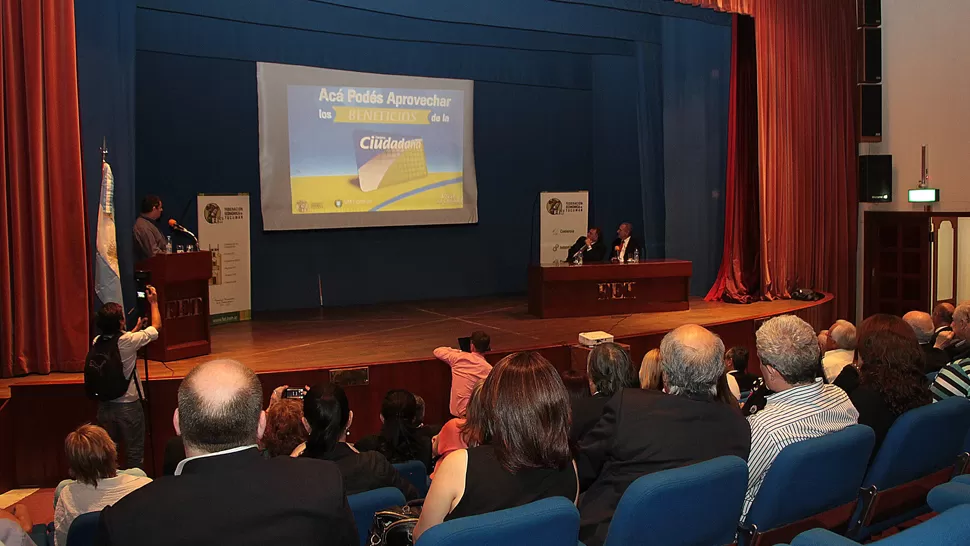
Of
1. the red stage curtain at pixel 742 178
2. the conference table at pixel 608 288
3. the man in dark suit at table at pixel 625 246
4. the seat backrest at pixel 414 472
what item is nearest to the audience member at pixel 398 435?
the seat backrest at pixel 414 472

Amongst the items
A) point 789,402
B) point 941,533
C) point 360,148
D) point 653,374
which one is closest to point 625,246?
point 360,148

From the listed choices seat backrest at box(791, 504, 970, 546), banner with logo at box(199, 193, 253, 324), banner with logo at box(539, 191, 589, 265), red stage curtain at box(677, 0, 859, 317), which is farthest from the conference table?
seat backrest at box(791, 504, 970, 546)

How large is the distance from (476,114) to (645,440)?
814cm

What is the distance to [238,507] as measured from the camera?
1.64 meters

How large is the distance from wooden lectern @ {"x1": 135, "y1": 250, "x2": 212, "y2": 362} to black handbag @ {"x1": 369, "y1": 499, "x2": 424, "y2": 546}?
13.1 feet

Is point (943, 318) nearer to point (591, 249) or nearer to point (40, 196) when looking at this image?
point (591, 249)

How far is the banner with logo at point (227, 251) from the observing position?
7914 mm

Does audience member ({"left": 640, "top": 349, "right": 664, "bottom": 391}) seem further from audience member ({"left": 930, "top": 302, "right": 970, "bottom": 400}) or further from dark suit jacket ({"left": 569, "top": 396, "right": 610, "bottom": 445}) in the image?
audience member ({"left": 930, "top": 302, "right": 970, "bottom": 400})

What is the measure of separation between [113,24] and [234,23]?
2.53 m

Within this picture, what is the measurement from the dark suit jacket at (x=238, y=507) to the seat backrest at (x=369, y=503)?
579 millimetres

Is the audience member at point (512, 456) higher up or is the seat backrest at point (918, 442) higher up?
the audience member at point (512, 456)

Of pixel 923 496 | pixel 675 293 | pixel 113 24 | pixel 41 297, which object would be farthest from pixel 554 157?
pixel 923 496

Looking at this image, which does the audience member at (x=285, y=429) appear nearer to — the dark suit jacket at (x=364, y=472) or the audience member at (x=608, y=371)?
the dark suit jacket at (x=364, y=472)

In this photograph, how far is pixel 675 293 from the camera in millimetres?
8539
